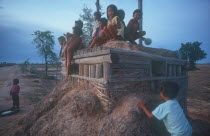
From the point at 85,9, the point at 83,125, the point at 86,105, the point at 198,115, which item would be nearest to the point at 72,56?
the point at 86,105

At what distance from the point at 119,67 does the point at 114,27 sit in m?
→ 1.82

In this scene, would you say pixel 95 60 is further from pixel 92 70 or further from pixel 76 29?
pixel 76 29

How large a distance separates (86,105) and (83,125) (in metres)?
0.45

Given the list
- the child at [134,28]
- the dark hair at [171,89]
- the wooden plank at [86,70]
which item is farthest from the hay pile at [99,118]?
the child at [134,28]

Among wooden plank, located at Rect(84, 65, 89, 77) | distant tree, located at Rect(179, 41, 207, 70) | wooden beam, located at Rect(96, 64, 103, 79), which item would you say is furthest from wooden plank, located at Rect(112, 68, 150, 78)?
distant tree, located at Rect(179, 41, 207, 70)

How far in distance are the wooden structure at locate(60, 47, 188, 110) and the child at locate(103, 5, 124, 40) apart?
3.67 feet

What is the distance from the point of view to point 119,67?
3.32 m

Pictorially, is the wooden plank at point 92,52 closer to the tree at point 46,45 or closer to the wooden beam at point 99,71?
the wooden beam at point 99,71

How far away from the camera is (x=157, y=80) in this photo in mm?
4332

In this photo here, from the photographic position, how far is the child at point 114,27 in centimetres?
452

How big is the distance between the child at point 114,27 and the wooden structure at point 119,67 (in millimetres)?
1120

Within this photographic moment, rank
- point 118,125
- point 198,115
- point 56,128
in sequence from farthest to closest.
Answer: point 198,115 → point 56,128 → point 118,125

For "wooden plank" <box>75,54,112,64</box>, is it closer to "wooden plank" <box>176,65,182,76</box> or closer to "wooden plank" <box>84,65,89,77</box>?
"wooden plank" <box>84,65,89,77</box>

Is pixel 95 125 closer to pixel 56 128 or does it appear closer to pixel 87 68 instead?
pixel 56 128
